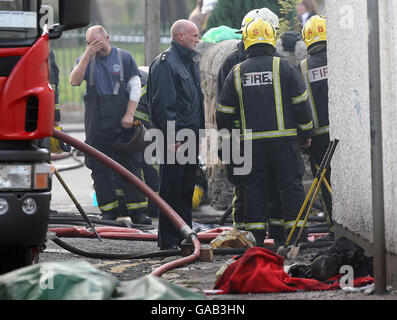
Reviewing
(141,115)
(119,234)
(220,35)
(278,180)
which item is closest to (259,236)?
(278,180)

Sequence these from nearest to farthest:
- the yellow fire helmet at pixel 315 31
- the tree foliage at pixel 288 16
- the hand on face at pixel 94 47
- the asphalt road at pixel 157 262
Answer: the asphalt road at pixel 157 262 → the yellow fire helmet at pixel 315 31 → the hand on face at pixel 94 47 → the tree foliage at pixel 288 16

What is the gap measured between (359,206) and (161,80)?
2.17 meters

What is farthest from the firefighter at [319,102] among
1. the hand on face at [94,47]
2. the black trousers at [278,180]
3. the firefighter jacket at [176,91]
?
the hand on face at [94,47]

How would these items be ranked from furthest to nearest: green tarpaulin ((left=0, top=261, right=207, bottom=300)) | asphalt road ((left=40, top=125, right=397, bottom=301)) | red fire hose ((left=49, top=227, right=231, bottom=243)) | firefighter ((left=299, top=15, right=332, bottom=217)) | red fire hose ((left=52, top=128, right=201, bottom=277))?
firefighter ((left=299, top=15, right=332, bottom=217))
red fire hose ((left=49, top=227, right=231, bottom=243))
red fire hose ((left=52, top=128, right=201, bottom=277))
asphalt road ((left=40, top=125, right=397, bottom=301))
green tarpaulin ((left=0, top=261, right=207, bottom=300))

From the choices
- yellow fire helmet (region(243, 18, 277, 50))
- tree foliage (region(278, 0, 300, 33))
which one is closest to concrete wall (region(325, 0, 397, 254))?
yellow fire helmet (region(243, 18, 277, 50))

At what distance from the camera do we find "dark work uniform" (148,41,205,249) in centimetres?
852

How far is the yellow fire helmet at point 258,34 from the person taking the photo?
8.74 meters

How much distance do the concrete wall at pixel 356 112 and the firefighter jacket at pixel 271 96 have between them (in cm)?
30

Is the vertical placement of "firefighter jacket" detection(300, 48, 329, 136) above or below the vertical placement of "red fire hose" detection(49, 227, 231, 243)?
above

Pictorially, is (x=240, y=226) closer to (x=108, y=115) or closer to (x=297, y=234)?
(x=297, y=234)

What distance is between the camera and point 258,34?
874 cm

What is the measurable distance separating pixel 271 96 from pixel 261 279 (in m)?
2.62

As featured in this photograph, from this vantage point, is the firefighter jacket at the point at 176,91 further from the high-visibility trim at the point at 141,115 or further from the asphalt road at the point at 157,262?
the high-visibility trim at the point at 141,115

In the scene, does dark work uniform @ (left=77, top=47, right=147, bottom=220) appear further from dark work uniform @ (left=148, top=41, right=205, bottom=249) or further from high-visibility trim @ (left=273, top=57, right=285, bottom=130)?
high-visibility trim @ (left=273, top=57, right=285, bottom=130)
